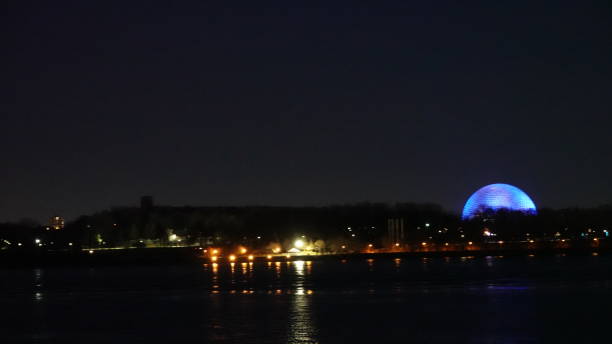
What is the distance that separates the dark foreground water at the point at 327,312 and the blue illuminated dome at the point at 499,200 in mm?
105433

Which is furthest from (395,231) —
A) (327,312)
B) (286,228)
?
(327,312)

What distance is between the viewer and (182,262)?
350 feet

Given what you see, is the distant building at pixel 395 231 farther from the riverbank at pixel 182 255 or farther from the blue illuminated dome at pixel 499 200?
the blue illuminated dome at pixel 499 200

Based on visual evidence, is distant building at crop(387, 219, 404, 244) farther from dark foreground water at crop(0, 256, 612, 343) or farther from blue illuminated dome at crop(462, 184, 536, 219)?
dark foreground water at crop(0, 256, 612, 343)

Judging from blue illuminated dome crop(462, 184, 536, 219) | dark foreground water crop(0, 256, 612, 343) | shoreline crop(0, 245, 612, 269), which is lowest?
dark foreground water crop(0, 256, 612, 343)

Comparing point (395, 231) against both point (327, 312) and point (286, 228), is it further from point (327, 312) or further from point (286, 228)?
point (327, 312)

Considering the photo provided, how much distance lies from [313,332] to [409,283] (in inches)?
849

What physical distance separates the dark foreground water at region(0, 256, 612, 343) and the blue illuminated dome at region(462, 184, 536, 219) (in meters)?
105

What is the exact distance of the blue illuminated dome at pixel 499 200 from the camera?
155375 millimetres

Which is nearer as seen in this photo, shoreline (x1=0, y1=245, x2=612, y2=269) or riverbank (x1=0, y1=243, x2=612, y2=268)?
shoreline (x1=0, y1=245, x2=612, y2=269)

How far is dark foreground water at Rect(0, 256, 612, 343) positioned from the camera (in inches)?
1048

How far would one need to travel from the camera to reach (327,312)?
3259cm

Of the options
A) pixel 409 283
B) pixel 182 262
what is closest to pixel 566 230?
pixel 182 262

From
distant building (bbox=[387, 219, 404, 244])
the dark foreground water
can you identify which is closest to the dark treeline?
distant building (bbox=[387, 219, 404, 244])
